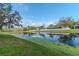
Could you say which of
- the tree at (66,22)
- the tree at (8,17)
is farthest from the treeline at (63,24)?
the tree at (8,17)

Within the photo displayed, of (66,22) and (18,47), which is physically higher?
(66,22)

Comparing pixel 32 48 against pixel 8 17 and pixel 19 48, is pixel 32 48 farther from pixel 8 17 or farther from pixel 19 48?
pixel 8 17

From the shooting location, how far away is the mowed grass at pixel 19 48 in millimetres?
1773

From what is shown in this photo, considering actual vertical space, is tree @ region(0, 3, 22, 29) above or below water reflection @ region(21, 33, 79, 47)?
above

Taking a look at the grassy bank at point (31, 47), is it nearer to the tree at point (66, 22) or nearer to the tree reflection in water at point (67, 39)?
the tree reflection in water at point (67, 39)

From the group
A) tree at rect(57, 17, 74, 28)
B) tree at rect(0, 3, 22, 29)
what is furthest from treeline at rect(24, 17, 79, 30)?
tree at rect(0, 3, 22, 29)

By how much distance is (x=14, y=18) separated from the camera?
5.99ft

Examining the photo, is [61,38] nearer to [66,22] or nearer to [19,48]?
[66,22]

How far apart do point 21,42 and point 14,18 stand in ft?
0.66

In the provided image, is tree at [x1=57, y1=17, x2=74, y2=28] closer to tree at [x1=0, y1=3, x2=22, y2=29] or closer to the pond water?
the pond water

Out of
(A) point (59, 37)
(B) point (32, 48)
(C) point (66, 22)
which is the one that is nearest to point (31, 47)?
(B) point (32, 48)

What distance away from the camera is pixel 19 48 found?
179 cm

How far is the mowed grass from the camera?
177 cm

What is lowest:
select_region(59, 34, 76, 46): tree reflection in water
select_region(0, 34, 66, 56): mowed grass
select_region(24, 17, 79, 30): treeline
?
select_region(0, 34, 66, 56): mowed grass
